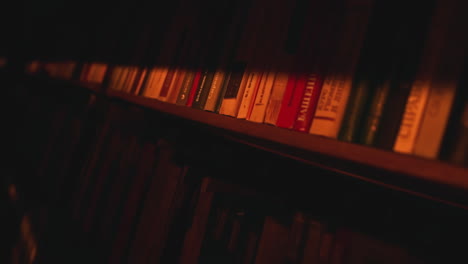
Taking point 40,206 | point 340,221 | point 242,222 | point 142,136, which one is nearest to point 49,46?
point 40,206

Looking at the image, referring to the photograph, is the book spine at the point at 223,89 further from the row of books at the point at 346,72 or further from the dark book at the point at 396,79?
the dark book at the point at 396,79

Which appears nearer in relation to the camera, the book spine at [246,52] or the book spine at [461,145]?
the book spine at [461,145]

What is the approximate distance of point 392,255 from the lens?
0.39 meters

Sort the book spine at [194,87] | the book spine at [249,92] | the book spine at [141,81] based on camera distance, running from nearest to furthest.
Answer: the book spine at [249,92] < the book spine at [194,87] < the book spine at [141,81]

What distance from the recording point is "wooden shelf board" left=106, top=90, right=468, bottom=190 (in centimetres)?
29

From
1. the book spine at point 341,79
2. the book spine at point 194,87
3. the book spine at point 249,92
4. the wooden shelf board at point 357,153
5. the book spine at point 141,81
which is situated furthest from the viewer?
the book spine at point 141,81

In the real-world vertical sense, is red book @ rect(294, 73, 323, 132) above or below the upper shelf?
above

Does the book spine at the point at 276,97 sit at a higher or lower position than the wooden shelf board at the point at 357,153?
higher

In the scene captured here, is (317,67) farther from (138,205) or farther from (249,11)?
(138,205)

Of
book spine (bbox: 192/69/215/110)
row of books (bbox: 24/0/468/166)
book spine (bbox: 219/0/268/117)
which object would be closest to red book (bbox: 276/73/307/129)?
row of books (bbox: 24/0/468/166)

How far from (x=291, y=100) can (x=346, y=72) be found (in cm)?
10

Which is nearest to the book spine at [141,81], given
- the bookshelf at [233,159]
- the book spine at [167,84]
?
the bookshelf at [233,159]

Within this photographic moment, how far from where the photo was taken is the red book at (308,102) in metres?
→ 0.42

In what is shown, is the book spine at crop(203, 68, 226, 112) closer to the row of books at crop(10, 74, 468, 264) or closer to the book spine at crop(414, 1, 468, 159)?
the row of books at crop(10, 74, 468, 264)
